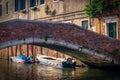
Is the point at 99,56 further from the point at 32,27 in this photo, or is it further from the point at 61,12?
the point at 61,12

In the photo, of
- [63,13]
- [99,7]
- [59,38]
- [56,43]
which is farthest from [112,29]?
[63,13]

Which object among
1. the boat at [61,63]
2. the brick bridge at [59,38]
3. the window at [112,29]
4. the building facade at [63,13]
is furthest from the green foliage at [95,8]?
the boat at [61,63]

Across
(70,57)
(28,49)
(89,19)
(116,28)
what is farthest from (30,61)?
(116,28)

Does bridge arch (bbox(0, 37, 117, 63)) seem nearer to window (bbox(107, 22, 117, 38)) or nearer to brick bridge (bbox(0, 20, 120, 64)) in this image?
brick bridge (bbox(0, 20, 120, 64))

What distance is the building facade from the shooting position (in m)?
19.0

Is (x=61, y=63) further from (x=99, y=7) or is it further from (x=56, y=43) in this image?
(x=56, y=43)

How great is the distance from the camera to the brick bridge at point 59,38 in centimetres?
1495

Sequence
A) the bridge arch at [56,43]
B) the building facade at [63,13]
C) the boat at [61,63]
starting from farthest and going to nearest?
1. the boat at [61,63]
2. the building facade at [63,13]
3. the bridge arch at [56,43]

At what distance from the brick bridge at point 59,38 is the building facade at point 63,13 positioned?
70.7 inches

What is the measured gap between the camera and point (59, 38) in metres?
16.2

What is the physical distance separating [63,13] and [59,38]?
6646 mm

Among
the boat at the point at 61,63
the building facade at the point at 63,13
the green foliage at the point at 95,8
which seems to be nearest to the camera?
the green foliage at the point at 95,8

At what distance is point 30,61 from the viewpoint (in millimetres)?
24844

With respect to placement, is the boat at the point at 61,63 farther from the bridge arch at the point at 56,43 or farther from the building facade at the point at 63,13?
the bridge arch at the point at 56,43
